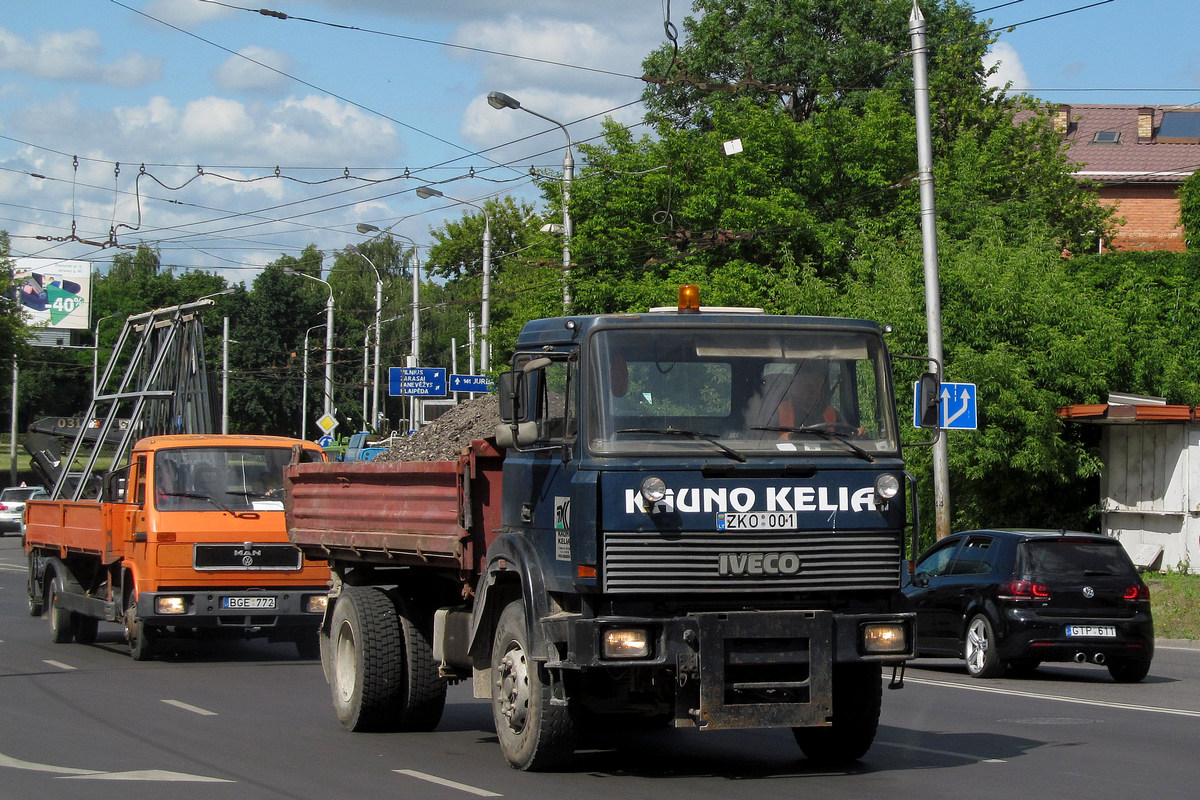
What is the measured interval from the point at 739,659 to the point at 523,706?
1366mm

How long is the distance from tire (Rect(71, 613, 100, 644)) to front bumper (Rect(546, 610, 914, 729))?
1180 cm

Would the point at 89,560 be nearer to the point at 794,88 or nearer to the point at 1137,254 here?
the point at 1137,254

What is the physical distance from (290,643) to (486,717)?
24.8ft

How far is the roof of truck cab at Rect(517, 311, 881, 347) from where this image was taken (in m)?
8.21

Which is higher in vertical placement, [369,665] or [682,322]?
[682,322]

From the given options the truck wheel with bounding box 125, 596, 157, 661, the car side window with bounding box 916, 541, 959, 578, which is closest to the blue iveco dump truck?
the car side window with bounding box 916, 541, 959, 578

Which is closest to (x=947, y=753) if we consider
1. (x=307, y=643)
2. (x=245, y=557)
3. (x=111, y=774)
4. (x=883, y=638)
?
(x=883, y=638)

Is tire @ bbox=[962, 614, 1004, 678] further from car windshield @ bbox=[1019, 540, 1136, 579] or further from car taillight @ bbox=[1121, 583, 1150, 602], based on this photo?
car taillight @ bbox=[1121, 583, 1150, 602]

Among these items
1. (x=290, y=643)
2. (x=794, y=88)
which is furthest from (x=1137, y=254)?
(x=290, y=643)

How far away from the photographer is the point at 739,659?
7.67m

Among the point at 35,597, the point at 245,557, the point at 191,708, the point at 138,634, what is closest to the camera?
the point at 191,708

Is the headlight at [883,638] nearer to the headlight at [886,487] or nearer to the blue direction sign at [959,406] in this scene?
the headlight at [886,487]

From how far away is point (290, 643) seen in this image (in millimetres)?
18516

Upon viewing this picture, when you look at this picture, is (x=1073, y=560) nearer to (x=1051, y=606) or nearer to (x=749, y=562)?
(x=1051, y=606)
